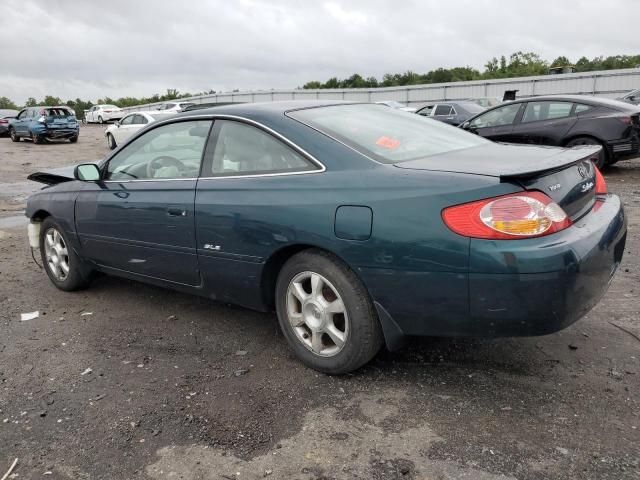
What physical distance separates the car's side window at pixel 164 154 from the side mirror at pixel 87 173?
89 millimetres

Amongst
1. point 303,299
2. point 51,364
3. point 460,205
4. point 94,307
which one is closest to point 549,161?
point 460,205

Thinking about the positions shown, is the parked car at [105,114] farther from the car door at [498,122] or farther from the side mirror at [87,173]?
the side mirror at [87,173]

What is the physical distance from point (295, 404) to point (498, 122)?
948cm

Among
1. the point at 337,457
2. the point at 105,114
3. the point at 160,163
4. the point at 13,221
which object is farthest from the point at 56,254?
the point at 105,114

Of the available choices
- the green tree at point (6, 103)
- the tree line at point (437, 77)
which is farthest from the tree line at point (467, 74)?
the green tree at point (6, 103)

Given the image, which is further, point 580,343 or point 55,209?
point 55,209

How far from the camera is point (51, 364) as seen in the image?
3.58 meters

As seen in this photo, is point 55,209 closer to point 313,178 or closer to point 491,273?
point 313,178

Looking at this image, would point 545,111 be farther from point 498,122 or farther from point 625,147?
point 625,147

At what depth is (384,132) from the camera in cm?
349

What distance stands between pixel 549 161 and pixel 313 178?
1.22 m

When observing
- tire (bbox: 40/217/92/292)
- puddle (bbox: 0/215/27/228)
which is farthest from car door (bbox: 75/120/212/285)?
puddle (bbox: 0/215/27/228)

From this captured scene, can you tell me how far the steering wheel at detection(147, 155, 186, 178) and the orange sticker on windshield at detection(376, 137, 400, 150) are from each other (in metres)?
1.43

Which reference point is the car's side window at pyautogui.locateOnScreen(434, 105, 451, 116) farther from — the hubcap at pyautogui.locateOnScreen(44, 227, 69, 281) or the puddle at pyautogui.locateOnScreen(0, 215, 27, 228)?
the hubcap at pyautogui.locateOnScreen(44, 227, 69, 281)
